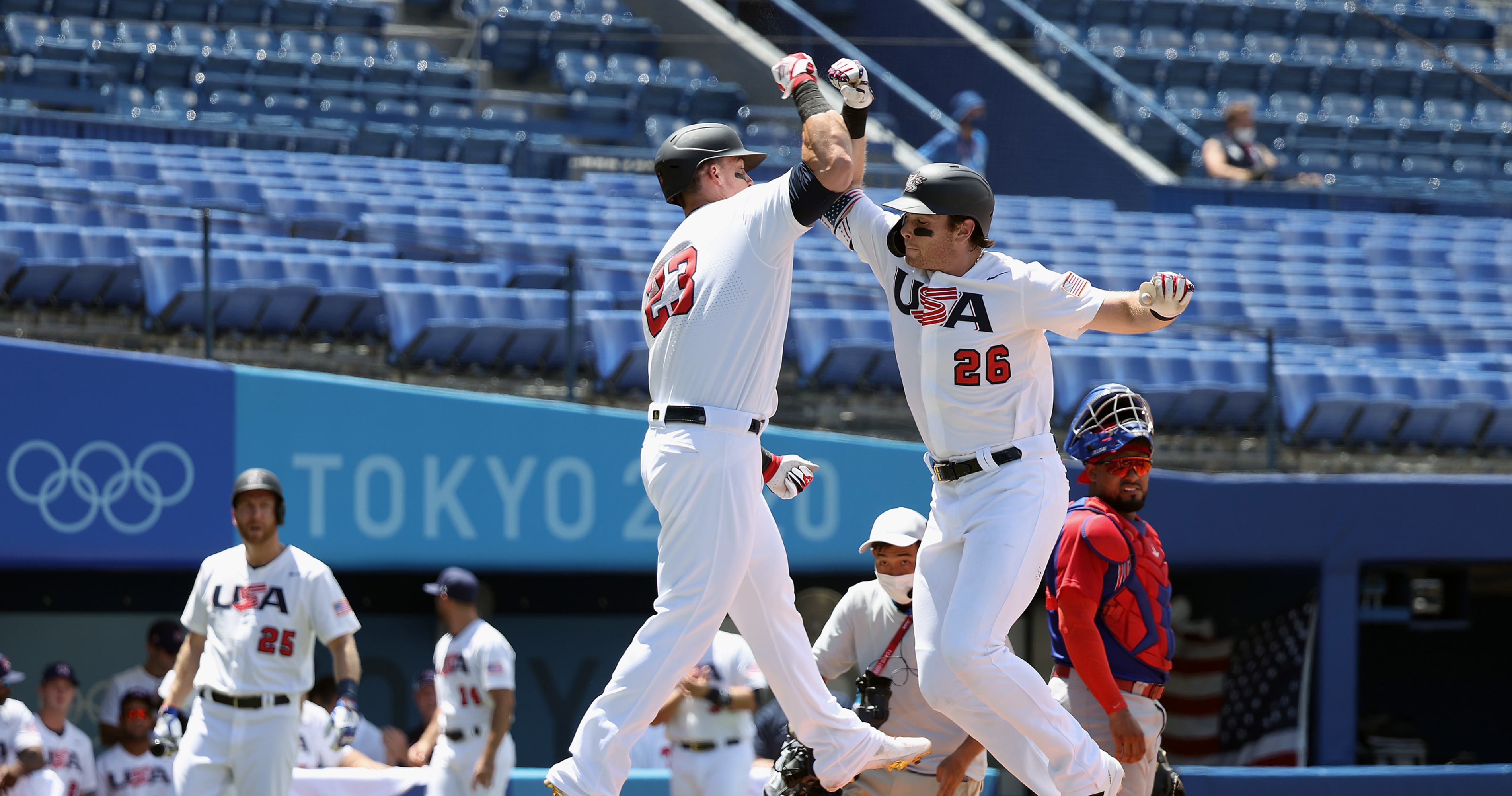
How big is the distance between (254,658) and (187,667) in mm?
262

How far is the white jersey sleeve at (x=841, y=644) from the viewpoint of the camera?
4.68 meters

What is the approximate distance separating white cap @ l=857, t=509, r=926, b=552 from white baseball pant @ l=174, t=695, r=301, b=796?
222cm

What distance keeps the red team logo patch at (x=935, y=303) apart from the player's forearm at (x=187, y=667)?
3.03m

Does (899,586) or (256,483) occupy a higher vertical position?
(256,483)

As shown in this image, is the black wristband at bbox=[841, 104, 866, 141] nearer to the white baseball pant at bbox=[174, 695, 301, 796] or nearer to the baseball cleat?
the baseball cleat

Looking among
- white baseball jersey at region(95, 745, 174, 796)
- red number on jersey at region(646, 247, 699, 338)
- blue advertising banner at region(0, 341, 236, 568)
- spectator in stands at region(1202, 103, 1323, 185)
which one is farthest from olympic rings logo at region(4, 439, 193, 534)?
spectator in stands at region(1202, 103, 1323, 185)

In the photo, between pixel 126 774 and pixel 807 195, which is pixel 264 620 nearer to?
pixel 126 774

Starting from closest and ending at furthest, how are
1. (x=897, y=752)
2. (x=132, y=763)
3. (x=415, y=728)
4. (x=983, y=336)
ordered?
(x=983, y=336), (x=897, y=752), (x=132, y=763), (x=415, y=728)

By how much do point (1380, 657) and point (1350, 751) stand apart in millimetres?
2737

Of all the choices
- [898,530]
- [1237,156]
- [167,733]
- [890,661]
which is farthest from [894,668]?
[1237,156]

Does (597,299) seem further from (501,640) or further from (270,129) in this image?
(270,129)

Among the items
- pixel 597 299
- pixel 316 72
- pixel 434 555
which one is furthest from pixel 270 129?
pixel 434 555

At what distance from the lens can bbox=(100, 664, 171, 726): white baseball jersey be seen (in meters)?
7.65

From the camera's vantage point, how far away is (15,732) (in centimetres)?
707
